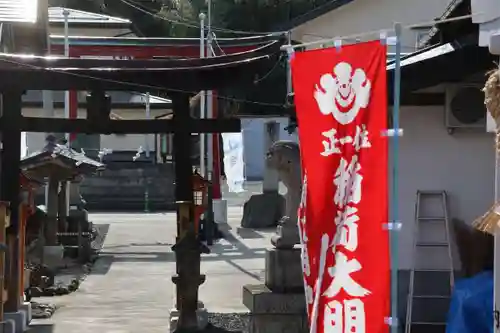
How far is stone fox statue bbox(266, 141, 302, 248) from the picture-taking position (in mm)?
10227

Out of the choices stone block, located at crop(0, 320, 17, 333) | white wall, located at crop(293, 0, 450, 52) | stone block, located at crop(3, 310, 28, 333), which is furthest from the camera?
white wall, located at crop(293, 0, 450, 52)

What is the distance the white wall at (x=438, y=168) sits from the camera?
9.23 metres

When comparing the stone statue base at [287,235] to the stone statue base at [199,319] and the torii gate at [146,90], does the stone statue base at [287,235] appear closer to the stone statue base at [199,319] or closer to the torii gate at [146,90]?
the torii gate at [146,90]

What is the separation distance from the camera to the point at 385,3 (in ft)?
69.9

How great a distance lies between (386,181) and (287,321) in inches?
214

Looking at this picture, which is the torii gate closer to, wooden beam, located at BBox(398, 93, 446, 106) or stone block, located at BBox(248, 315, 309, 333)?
stone block, located at BBox(248, 315, 309, 333)

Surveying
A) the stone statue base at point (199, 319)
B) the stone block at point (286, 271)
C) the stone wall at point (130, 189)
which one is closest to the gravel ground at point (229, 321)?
the stone statue base at point (199, 319)

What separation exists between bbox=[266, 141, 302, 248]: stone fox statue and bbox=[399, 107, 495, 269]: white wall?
1.41m

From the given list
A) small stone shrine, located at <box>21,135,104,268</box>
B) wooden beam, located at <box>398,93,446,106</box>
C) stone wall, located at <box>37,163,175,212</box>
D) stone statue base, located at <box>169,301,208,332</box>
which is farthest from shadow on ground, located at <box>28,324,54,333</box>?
stone wall, located at <box>37,163,175,212</box>

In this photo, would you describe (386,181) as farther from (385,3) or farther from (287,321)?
(385,3)

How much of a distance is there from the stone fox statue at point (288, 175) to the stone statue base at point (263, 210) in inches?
623

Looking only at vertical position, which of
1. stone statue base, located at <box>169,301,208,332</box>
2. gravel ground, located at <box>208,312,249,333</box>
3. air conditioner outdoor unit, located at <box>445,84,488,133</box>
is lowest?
gravel ground, located at <box>208,312,249,333</box>

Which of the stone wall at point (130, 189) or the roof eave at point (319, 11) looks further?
the stone wall at point (130, 189)

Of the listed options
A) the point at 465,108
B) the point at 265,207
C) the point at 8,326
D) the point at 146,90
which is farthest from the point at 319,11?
the point at 465,108
